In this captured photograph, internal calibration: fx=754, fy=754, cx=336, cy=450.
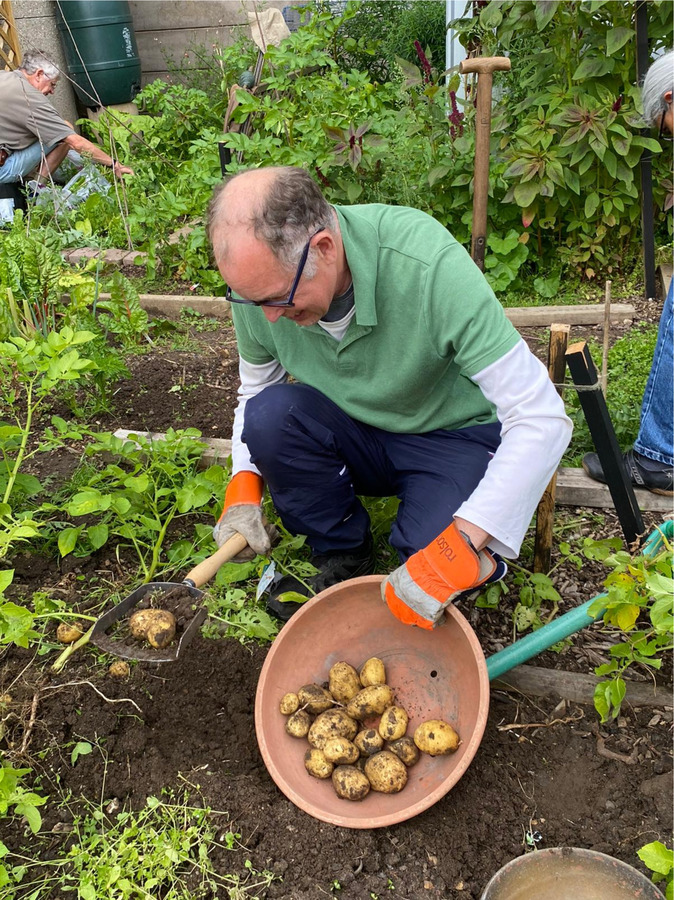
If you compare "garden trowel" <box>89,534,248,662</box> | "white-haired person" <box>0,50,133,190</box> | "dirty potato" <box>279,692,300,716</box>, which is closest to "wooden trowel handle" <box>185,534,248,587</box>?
"garden trowel" <box>89,534,248,662</box>

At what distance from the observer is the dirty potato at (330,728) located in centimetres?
184

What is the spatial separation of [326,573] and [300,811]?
72cm

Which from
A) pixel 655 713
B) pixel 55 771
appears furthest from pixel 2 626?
pixel 655 713

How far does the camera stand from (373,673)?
1.96 meters

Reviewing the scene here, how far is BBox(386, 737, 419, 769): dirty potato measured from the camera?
181 cm

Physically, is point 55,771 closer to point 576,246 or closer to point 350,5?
point 576,246

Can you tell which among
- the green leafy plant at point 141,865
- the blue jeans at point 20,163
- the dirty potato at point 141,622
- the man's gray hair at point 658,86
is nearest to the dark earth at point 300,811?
the green leafy plant at point 141,865

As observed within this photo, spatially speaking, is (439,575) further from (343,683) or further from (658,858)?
(658,858)

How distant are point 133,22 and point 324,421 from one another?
6954 millimetres

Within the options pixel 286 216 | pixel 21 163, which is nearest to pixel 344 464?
pixel 286 216

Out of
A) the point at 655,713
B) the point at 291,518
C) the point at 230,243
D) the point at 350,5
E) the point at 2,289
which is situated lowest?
the point at 655,713

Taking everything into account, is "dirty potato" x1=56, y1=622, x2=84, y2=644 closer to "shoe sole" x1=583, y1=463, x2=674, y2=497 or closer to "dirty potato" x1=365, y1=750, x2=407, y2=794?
"dirty potato" x1=365, y1=750, x2=407, y2=794

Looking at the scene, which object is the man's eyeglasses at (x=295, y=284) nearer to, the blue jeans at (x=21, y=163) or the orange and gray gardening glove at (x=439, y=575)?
the orange and gray gardening glove at (x=439, y=575)

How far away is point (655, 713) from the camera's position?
191 cm
